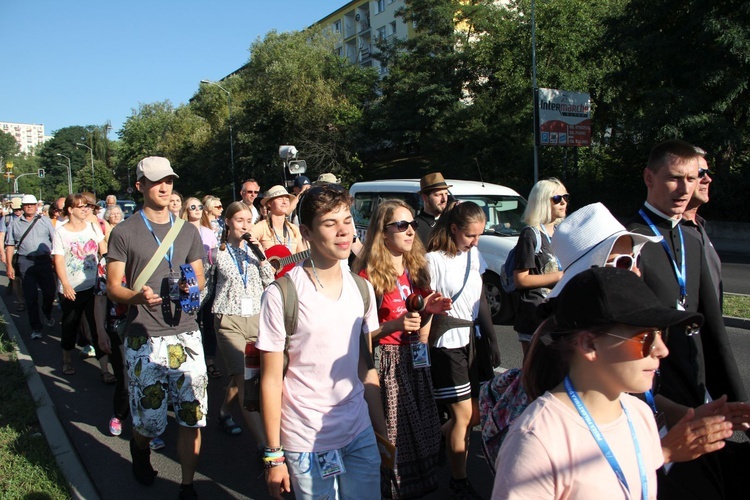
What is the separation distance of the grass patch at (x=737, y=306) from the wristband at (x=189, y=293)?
7.14 metres

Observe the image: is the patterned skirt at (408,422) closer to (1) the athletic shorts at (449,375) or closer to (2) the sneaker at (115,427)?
(1) the athletic shorts at (449,375)

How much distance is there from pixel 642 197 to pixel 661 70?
4.25 metres

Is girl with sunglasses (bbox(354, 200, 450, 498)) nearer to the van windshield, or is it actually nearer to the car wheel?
the car wheel

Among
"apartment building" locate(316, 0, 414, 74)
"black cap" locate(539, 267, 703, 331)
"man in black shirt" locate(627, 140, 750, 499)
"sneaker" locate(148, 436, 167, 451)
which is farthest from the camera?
"apartment building" locate(316, 0, 414, 74)

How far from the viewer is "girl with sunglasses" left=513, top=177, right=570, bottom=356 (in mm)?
4113

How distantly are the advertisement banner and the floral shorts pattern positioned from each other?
18.8 meters

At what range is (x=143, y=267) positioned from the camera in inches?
151

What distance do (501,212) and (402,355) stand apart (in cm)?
637

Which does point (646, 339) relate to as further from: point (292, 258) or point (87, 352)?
point (87, 352)

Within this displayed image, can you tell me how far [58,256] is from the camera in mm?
6402

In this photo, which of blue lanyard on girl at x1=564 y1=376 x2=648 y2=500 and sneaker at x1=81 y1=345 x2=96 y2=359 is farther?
sneaker at x1=81 y1=345 x2=96 y2=359

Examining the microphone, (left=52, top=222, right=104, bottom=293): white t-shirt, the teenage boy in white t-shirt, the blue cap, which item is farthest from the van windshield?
the teenage boy in white t-shirt

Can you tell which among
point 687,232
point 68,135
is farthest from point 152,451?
point 68,135

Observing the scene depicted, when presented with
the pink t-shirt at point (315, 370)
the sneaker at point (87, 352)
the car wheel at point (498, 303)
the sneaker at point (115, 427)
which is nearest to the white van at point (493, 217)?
the car wheel at point (498, 303)
